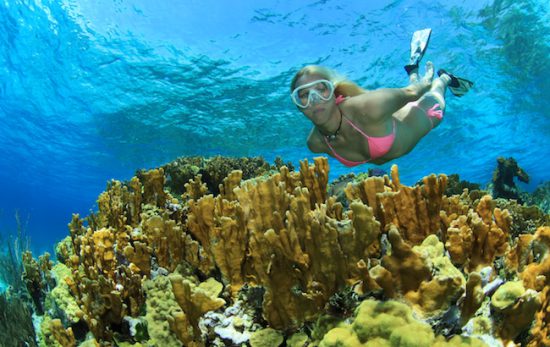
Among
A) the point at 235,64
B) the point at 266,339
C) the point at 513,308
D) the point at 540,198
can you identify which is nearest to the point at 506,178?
the point at 540,198

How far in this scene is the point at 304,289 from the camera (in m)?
2.39

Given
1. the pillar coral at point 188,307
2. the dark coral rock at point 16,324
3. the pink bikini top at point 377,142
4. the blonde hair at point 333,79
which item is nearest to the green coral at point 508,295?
the pillar coral at point 188,307

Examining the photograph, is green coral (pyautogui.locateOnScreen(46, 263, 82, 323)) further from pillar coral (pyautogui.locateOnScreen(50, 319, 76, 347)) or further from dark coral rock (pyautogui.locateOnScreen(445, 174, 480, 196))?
dark coral rock (pyautogui.locateOnScreen(445, 174, 480, 196))

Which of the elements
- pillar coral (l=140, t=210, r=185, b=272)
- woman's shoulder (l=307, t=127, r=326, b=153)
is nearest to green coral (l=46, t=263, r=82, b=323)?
pillar coral (l=140, t=210, r=185, b=272)

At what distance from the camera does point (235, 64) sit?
19.3m

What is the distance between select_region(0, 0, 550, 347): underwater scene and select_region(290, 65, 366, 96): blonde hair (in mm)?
30

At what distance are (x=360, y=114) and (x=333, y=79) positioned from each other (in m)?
0.60

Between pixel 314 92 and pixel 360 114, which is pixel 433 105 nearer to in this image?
pixel 360 114

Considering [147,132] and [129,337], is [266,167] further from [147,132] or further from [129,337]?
[147,132]

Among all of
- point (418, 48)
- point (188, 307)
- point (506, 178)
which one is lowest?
point (188, 307)

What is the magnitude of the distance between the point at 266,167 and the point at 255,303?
525 cm

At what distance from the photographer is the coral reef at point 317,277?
6.10 feet

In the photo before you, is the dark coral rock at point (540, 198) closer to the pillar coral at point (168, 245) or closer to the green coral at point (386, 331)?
the green coral at point (386, 331)

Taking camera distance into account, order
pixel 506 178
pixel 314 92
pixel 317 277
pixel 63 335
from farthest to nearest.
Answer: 1. pixel 506 178
2. pixel 314 92
3. pixel 63 335
4. pixel 317 277
